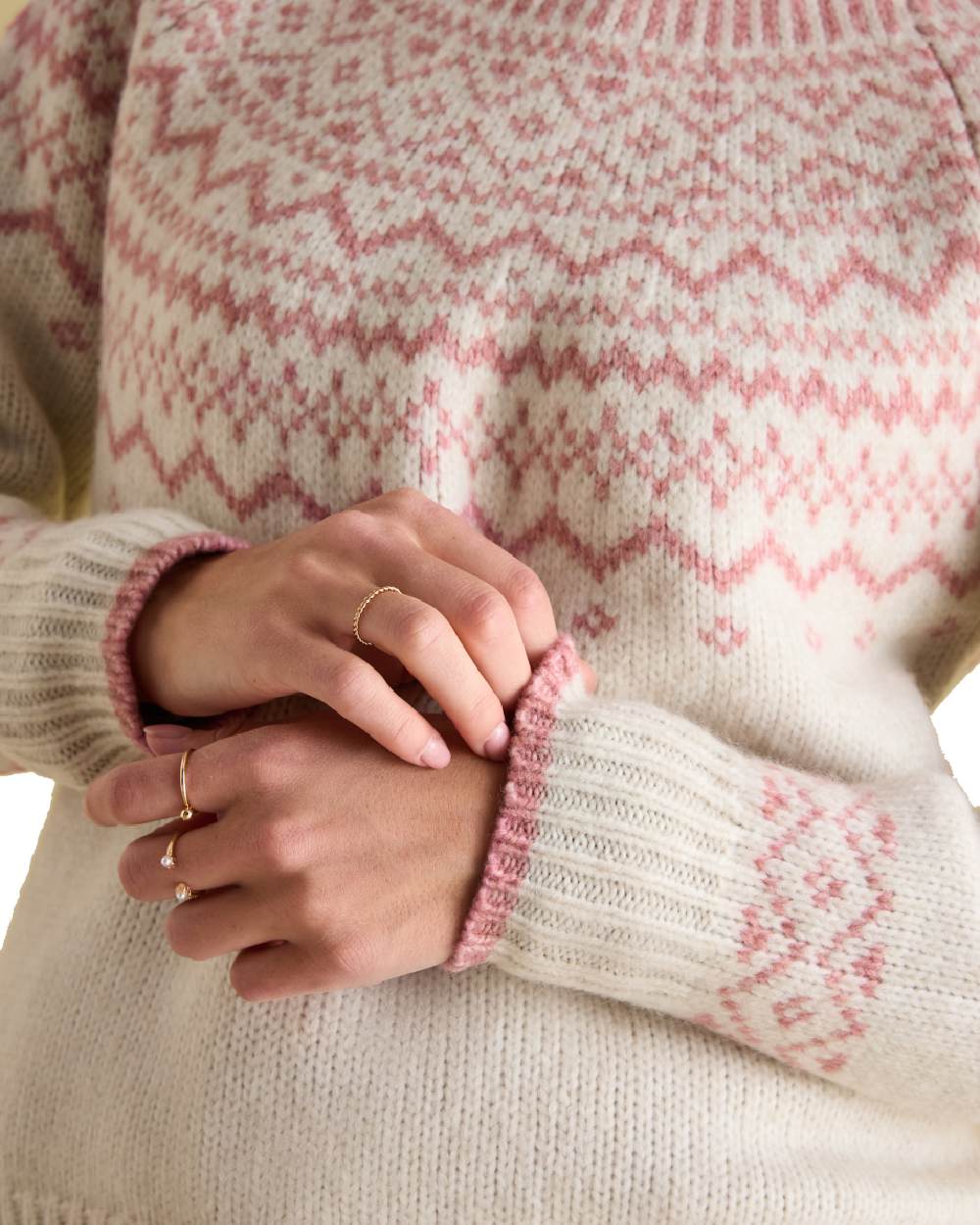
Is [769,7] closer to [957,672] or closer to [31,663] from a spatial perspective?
[957,672]

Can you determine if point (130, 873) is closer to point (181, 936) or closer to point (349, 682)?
point (181, 936)

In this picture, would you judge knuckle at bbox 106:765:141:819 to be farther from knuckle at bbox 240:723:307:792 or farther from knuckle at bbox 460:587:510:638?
knuckle at bbox 460:587:510:638

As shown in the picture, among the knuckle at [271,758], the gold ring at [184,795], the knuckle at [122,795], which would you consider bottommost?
the knuckle at [122,795]

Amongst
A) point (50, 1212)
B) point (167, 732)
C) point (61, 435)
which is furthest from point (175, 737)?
point (61, 435)

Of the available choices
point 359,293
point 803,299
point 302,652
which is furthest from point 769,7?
point 302,652

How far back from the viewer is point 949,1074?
708 millimetres

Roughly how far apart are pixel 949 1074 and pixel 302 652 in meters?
0.48

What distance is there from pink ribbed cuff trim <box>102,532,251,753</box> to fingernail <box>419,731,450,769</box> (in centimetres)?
22

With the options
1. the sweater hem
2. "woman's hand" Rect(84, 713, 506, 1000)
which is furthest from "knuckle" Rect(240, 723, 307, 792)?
the sweater hem

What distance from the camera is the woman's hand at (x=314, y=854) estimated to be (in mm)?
644

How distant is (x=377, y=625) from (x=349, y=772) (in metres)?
0.09

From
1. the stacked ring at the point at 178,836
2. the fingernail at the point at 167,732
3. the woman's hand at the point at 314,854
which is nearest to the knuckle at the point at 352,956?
the woman's hand at the point at 314,854

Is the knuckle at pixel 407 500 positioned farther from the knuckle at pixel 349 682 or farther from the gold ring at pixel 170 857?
the gold ring at pixel 170 857

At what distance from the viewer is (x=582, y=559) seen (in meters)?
0.78
